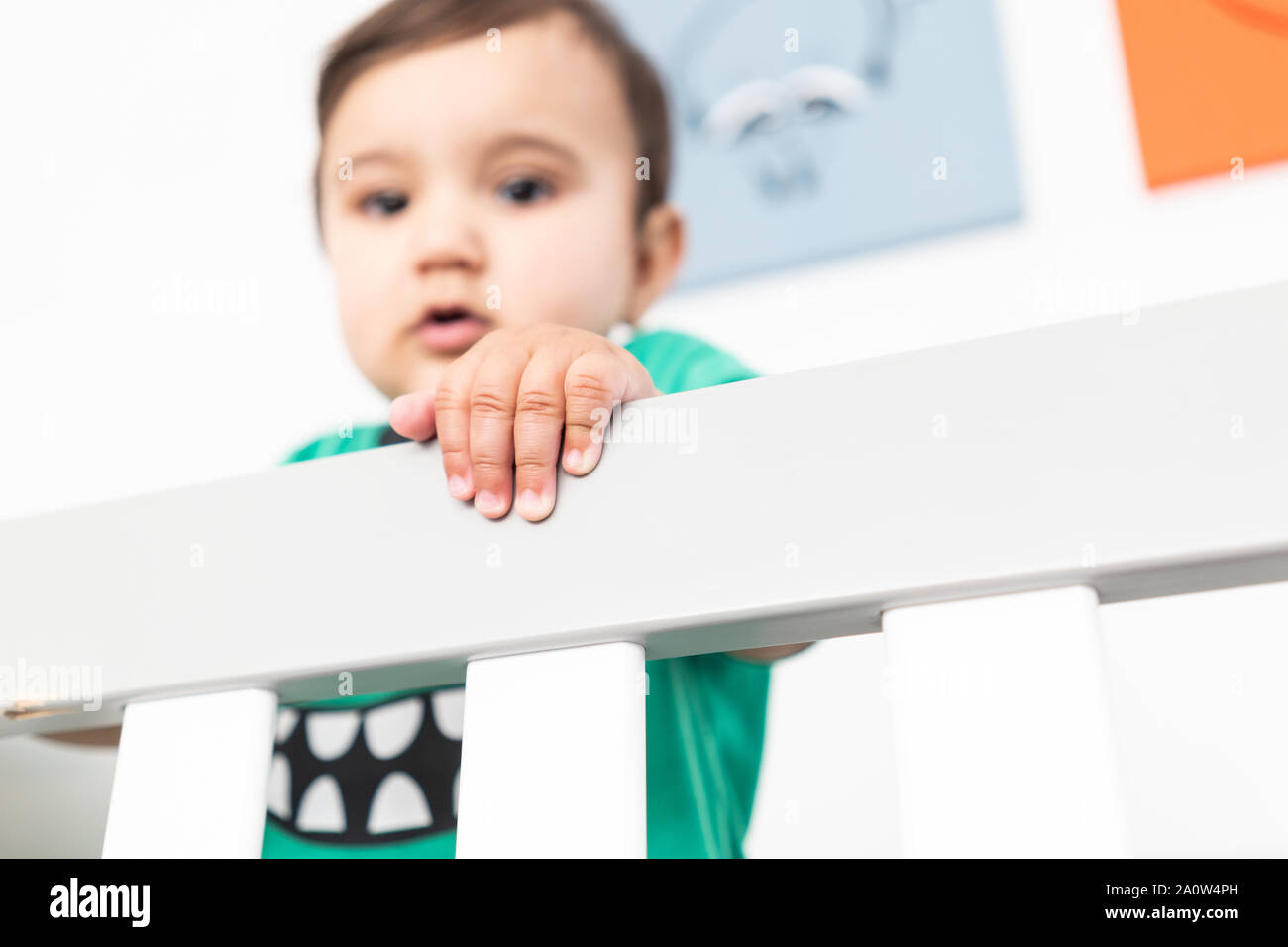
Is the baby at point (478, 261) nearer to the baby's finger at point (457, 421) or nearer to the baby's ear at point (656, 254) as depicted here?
the baby's ear at point (656, 254)

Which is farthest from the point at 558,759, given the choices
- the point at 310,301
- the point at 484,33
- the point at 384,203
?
the point at 310,301

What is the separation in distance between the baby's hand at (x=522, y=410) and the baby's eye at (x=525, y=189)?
19.0 inches

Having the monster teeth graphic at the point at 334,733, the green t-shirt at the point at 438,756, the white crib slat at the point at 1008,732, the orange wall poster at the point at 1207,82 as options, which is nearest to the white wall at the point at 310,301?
the orange wall poster at the point at 1207,82

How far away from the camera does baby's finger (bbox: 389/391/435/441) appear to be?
10.8 inches

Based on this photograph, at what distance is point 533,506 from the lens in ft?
0.74

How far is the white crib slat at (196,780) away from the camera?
0.73 feet

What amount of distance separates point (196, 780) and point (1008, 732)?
17 cm

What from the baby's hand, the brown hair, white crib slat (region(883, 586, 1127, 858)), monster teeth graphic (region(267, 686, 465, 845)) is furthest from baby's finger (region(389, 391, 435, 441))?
the brown hair

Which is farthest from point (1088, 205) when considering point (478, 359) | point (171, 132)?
point (171, 132)

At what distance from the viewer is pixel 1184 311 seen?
7.3 inches

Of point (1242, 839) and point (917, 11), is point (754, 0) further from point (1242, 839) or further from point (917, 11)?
point (1242, 839)

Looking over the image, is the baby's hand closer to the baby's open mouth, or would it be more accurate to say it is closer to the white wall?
the white wall

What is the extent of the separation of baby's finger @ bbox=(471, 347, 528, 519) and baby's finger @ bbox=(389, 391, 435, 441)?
0.01m

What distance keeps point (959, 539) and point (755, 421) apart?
5 centimetres
